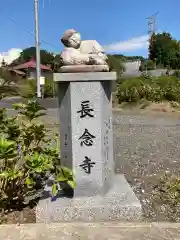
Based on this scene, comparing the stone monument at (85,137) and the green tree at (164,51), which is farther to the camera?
the green tree at (164,51)

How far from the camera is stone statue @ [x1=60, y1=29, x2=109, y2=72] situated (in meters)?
3.38

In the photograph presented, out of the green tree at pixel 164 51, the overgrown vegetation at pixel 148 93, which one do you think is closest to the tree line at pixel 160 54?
the green tree at pixel 164 51

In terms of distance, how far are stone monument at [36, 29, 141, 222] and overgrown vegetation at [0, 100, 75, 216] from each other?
162 millimetres

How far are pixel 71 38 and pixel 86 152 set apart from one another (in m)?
1.15

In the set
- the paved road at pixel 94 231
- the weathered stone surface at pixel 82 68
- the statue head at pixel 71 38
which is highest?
the statue head at pixel 71 38

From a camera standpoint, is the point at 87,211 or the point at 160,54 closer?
the point at 87,211

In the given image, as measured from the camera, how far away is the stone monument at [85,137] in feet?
11.0

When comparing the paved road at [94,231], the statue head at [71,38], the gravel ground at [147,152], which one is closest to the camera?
the paved road at [94,231]

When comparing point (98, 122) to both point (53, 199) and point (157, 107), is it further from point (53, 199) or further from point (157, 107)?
point (157, 107)

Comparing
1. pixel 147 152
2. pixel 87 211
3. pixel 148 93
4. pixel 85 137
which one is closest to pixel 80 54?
pixel 85 137

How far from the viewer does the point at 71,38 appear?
3514 mm

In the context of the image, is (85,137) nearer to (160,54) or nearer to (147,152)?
(147,152)

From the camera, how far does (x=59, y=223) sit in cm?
326

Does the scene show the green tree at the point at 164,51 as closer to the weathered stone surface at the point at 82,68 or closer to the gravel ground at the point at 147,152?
the gravel ground at the point at 147,152
